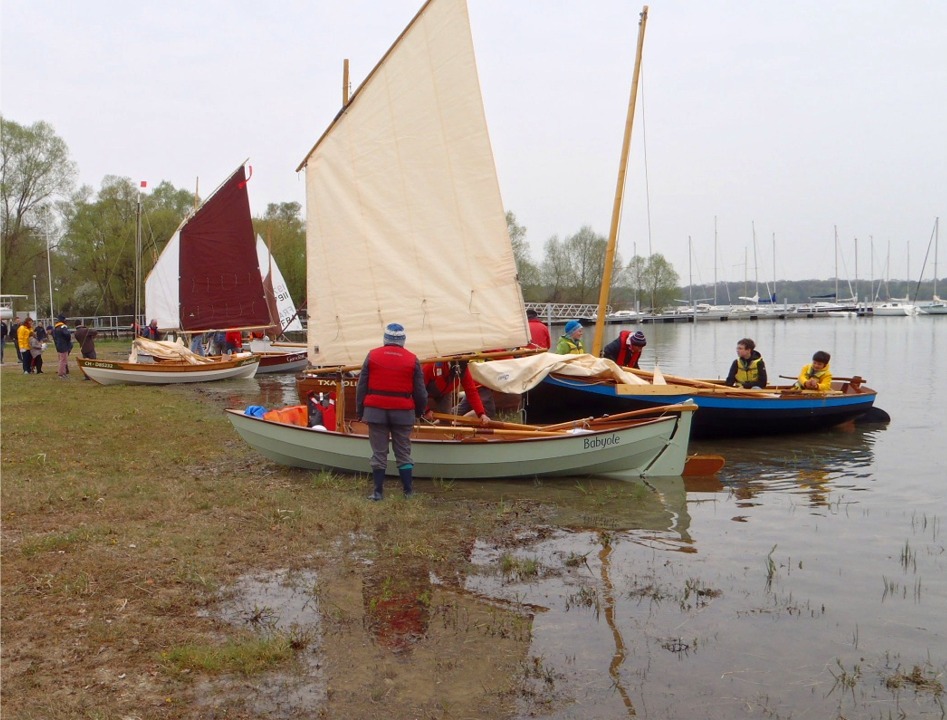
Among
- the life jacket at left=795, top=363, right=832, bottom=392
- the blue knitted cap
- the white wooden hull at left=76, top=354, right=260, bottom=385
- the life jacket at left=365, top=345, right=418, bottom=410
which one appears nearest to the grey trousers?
the life jacket at left=365, top=345, right=418, bottom=410

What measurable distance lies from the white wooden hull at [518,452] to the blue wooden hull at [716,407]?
11.4 feet

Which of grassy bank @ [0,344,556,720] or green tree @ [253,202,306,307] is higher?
green tree @ [253,202,306,307]

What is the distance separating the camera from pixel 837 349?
49.3 metres

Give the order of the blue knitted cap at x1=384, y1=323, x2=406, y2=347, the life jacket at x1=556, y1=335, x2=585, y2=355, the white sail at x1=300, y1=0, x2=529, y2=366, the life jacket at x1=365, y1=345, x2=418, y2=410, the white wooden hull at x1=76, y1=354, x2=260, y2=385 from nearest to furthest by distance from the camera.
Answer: the life jacket at x1=365, y1=345, x2=418, y2=410, the blue knitted cap at x1=384, y1=323, x2=406, y2=347, the white sail at x1=300, y1=0, x2=529, y2=366, the life jacket at x1=556, y1=335, x2=585, y2=355, the white wooden hull at x1=76, y1=354, x2=260, y2=385

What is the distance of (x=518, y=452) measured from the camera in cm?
1040

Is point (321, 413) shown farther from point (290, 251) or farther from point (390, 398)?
point (290, 251)

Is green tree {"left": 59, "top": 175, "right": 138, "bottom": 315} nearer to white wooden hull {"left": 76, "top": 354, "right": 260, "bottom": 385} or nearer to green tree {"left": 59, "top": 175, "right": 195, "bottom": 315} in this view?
green tree {"left": 59, "top": 175, "right": 195, "bottom": 315}

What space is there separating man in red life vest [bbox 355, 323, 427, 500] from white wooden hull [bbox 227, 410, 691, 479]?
82 centimetres

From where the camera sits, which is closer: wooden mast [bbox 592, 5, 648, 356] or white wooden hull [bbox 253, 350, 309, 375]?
wooden mast [bbox 592, 5, 648, 356]

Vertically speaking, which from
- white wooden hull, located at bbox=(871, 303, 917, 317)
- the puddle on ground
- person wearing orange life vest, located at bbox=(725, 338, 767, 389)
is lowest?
the puddle on ground

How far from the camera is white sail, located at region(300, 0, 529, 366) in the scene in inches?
429

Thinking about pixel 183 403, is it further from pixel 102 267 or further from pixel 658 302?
pixel 658 302

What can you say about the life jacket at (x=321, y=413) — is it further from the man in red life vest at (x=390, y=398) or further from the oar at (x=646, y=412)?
the oar at (x=646, y=412)

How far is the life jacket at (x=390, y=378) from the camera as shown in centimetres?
929
